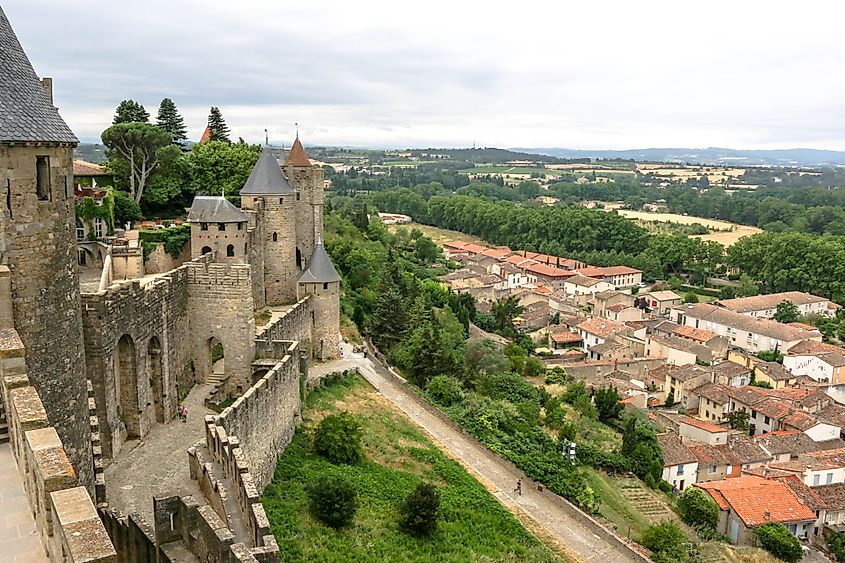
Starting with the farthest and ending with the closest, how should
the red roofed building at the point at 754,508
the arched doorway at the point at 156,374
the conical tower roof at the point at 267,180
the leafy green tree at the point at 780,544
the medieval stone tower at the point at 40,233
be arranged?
the red roofed building at the point at 754,508
the leafy green tree at the point at 780,544
the conical tower roof at the point at 267,180
the arched doorway at the point at 156,374
the medieval stone tower at the point at 40,233

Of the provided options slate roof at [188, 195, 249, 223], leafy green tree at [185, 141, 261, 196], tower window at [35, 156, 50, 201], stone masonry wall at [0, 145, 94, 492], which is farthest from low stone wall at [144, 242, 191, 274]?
tower window at [35, 156, 50, 201]

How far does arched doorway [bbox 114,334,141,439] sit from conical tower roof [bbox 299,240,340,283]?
1362 cm

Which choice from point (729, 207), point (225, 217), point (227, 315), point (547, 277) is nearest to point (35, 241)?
point (227, 315)

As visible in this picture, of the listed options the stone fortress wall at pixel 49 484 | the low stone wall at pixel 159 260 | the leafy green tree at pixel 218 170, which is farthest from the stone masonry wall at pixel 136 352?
the leafy green tree at pixel 218 170

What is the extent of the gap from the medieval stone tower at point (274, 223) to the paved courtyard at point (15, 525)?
83.0 ft

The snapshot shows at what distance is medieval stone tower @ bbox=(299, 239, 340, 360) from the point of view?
32.2 metres

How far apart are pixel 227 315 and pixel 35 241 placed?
11670 mm

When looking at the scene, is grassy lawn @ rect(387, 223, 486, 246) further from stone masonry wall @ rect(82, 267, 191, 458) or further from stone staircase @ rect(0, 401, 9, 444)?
stone staircase @ rect(0, 401, 9, 444)

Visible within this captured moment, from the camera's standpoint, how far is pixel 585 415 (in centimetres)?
4725

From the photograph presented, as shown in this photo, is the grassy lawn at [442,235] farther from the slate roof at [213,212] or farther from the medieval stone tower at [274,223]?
the slate roof at [213,212]

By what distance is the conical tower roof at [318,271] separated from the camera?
105ft

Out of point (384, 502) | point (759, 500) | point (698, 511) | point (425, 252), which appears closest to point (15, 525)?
point (384, 502)

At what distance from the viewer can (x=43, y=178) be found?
11.3 m

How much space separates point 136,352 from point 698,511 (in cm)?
2863
